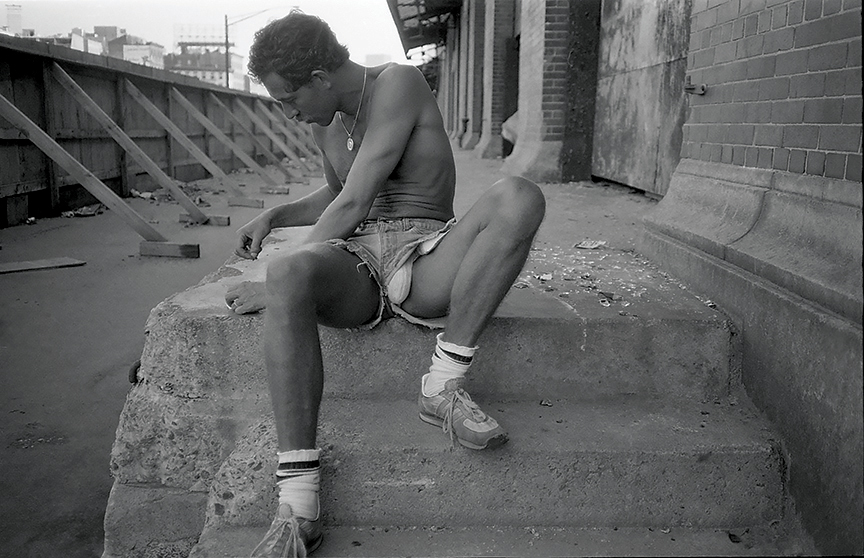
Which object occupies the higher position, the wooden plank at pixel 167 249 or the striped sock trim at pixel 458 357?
the striped sock trim at pixel 458 357

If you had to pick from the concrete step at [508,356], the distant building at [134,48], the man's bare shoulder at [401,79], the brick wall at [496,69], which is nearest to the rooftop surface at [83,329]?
the concrete step at [508,356]

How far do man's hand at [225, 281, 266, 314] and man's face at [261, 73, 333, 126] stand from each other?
0.59 metres

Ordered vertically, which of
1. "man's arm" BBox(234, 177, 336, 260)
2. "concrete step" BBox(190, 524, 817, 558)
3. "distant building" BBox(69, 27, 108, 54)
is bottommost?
"concrete step" BBox(190, 524, 817, 558)

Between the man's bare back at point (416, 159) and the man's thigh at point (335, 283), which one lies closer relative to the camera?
the man's thigh at point (335, 283)

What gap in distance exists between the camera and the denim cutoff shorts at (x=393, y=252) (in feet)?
7.06

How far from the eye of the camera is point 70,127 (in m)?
8.09

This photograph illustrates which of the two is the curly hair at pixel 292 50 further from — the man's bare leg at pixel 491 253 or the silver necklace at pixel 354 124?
the man's bare leg at pixel 491 253

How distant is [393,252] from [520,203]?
443mm

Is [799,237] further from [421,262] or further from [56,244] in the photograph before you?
[56,244]

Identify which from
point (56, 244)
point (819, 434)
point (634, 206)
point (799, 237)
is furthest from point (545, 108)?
point (819, 434)

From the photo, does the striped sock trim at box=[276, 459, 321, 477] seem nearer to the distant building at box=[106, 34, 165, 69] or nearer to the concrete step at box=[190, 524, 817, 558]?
the concrete step at box=[190, 524, 817, 558]

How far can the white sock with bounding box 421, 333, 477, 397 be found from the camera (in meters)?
2.01

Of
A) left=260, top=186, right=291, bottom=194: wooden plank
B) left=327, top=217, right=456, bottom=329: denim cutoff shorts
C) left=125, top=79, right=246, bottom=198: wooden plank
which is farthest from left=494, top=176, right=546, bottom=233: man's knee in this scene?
left=260, top=186, right=291, bottom=194: wooden plank

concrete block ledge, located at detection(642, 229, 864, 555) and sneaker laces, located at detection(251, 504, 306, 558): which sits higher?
concrete block ledge, located at detection(642, 229, 864, 555)
